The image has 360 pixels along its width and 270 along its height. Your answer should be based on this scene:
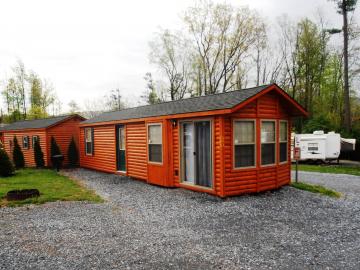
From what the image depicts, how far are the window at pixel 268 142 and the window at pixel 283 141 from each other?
1.78ft

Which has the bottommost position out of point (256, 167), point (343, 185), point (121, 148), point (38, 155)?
point (343, 185)

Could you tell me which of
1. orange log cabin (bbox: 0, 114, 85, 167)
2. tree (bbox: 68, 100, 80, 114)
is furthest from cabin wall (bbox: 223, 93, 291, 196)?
tree (bbox: 68, 100, 80, 114)

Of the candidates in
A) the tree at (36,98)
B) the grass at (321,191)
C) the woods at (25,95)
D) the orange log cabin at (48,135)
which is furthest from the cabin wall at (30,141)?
the woods at (25,95)

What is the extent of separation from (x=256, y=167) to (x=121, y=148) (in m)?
6.38

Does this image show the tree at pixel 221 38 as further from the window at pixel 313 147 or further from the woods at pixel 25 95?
the woods at pixel 25 95

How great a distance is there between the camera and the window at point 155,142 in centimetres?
979

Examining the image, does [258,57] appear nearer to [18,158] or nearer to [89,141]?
[89,141]

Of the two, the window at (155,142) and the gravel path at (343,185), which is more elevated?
the window at (155,142)

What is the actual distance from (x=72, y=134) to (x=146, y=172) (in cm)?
856

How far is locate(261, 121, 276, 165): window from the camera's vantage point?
8.51 metres

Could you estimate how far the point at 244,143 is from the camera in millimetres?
8117

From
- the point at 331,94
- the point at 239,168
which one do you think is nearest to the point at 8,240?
the point at 239,168

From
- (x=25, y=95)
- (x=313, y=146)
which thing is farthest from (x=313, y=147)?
(x=25, y=95)

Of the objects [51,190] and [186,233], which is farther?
[51,190]
